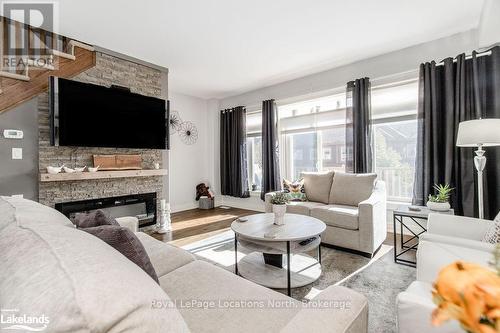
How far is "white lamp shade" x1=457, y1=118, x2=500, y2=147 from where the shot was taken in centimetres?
210

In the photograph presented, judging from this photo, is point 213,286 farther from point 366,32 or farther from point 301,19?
point 366,32

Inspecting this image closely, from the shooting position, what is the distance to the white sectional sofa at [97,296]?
0.41 m

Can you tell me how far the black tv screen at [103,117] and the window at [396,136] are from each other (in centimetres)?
327

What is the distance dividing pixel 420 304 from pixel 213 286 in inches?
32.7

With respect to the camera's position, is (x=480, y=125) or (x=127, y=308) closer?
(x=127, y=308)

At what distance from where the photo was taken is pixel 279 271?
2.22 m

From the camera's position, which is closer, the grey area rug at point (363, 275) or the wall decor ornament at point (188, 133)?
the grey area rug at point (363, 275)

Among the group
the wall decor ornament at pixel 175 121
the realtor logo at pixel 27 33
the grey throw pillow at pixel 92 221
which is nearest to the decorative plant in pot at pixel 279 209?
the grey throw pillow at pixel 92 221

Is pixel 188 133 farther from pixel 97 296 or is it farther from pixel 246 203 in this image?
pixel 97 296

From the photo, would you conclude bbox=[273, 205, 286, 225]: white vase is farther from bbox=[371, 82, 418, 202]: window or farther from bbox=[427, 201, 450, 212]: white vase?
bbox=[371, 82, 418, 202]: window

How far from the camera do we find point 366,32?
288 cm

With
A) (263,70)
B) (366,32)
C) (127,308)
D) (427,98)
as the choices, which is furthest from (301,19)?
(127,308)

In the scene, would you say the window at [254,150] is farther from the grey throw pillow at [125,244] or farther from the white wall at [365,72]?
the grey throw pillow at [125,244]

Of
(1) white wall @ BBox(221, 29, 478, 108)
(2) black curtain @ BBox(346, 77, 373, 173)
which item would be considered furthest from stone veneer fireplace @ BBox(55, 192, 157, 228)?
(2) black curtain @ BBox(346, 77, 373, 173)
